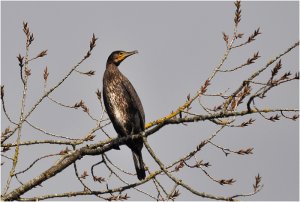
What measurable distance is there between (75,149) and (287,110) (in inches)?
95.7

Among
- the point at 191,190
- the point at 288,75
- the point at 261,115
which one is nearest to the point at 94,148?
the point at 191,190

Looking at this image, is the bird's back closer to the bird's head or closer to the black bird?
the black bird

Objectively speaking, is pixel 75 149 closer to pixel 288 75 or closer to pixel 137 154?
pixel 137 154

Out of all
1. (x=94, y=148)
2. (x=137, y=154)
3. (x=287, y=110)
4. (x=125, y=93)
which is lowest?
(x=287, y=110)

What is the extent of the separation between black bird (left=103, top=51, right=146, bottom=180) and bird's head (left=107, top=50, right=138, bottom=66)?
2.79 ft

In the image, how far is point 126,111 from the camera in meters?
8.07

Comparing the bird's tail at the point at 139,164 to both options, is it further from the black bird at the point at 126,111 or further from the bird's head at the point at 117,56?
the bird's head at the point at 117,56

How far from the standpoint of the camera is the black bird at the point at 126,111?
784 cm

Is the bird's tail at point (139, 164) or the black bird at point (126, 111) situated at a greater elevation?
the black bird at point (126, 111)

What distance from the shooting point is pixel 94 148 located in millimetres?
6195

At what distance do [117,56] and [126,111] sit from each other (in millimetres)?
1553

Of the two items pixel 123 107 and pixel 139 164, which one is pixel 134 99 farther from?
pixel 139 164

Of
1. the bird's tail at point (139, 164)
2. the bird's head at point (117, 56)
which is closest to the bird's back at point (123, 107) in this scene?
the bird's tail at point (139, 164)

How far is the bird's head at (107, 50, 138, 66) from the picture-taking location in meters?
9.30
